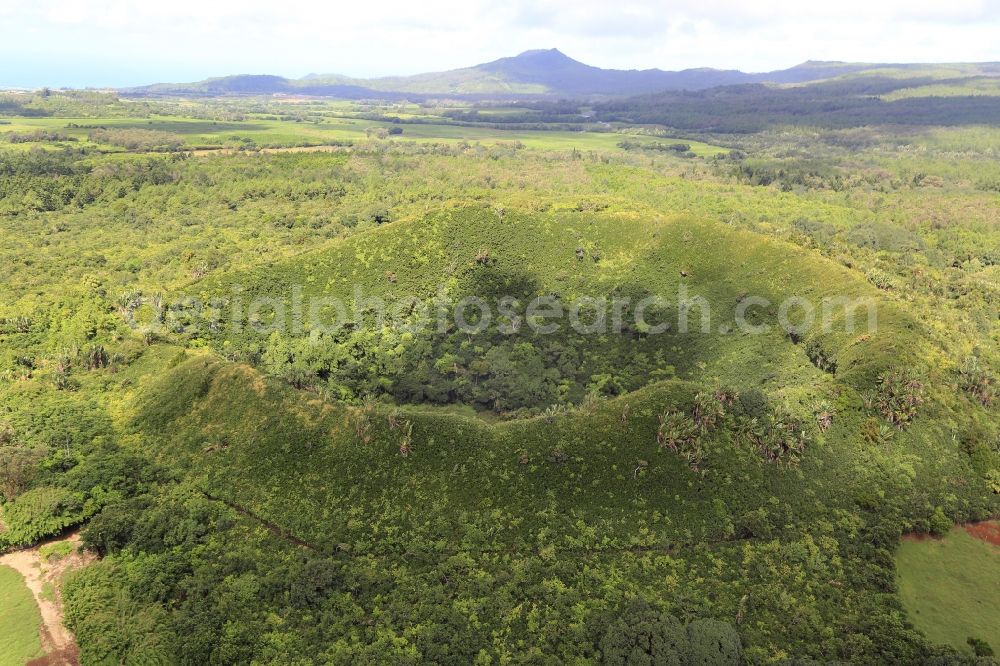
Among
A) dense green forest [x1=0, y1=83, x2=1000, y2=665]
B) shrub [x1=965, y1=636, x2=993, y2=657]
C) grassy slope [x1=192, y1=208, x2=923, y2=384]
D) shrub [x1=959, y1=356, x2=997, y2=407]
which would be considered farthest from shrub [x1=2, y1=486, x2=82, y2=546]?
shrub [x1=959, y1=356, x2=997, y2=407]

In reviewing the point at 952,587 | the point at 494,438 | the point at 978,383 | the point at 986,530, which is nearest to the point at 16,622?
the point at 494,438

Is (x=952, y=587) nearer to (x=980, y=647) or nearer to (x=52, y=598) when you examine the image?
(x=980, y=647)

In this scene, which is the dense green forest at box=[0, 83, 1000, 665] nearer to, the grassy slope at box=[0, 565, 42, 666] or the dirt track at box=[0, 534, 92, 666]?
the dirt track at box=[0, 534, 92, 666]

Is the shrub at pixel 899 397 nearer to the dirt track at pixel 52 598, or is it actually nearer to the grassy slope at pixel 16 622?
the dirt track at pixel 52 598

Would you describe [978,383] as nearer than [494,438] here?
No

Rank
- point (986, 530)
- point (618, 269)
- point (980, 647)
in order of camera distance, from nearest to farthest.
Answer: point (980, 647)
point (986, 530)
point (618, 269)

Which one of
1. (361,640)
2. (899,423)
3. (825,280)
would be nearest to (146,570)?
(361,640)

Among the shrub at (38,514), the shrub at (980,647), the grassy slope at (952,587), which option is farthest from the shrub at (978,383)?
the shrub at (38,514)
